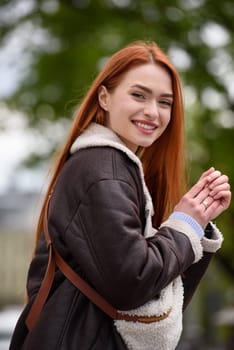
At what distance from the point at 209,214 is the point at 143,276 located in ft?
1.06

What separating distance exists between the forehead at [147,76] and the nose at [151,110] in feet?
0.16

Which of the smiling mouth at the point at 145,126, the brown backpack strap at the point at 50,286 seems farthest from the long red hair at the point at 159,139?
the brown backpack strap at the point at 50,286

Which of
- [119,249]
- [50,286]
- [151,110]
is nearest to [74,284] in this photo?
[50,286]

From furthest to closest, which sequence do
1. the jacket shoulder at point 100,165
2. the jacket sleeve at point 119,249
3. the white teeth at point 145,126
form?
1. the white teeth at point 145,126
2. the jacket shoulder at point 100,165
3. the jacket sleeve at point 119,249

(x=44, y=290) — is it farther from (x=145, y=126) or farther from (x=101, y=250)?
(x=145, y=126)

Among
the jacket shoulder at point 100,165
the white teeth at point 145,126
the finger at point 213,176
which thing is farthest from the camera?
the white teeth at point 145,126

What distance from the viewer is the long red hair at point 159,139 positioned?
2545mm

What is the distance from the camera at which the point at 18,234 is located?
35.6m

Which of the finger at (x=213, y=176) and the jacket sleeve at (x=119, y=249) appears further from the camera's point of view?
the finger at (x=213, y=176)

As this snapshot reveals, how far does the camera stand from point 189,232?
2.32m

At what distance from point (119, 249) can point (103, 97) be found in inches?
23.1

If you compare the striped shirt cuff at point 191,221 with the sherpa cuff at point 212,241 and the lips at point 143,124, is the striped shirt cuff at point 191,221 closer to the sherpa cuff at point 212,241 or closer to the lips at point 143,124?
the sherpa cuff at point 212,241

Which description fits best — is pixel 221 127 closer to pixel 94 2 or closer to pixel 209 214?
pixel 94 2

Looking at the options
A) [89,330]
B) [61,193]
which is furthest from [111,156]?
[89,330]
